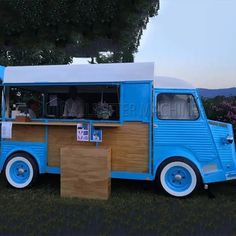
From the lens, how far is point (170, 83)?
696 cm

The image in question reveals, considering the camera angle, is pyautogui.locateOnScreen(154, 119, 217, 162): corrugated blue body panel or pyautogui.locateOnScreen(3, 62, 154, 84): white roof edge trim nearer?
pyautogui.locateOnScreen(154, 119, 217, 162): corrugated blue body panel

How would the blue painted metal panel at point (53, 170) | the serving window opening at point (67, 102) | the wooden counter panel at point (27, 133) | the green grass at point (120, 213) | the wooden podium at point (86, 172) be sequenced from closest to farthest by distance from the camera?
the green grass at point (120, 213) → the wooden podium at point (86, 172) → the blue painted metal panel at point (53, 170) → the wooden counter panel at point (27, 133) → the serving window opening at point (67, 102)

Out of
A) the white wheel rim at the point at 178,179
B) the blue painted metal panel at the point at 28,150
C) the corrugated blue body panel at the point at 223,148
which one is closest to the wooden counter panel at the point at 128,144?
the white wheel rim at the point at 178,179

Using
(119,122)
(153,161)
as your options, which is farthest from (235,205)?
(119,122)

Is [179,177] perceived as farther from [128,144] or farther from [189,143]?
[128,144]

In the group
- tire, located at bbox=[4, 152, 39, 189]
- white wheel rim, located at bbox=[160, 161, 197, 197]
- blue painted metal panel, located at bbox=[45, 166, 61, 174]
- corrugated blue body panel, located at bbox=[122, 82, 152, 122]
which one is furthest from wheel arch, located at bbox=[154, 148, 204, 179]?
tire, located at bbox=[4, 152, 39, 189]

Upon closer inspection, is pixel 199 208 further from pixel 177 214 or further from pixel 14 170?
pixel 14 170

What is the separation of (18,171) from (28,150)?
47 cm

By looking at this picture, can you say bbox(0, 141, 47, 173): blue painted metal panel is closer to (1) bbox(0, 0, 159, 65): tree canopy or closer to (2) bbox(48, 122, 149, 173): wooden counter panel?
(2) bbox(48, 122, 149, 173): wooden counter panel

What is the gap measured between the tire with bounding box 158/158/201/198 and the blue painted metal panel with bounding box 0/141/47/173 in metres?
2.28

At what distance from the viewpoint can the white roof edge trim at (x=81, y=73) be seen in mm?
6770

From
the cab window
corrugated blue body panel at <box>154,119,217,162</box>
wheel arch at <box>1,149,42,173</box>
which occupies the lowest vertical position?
wheel arch at <box>1,149,42,173</box>

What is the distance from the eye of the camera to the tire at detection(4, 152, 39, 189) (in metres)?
7.28

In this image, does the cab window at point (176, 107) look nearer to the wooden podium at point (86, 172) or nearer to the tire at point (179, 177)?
the tire at point (179, 177)
